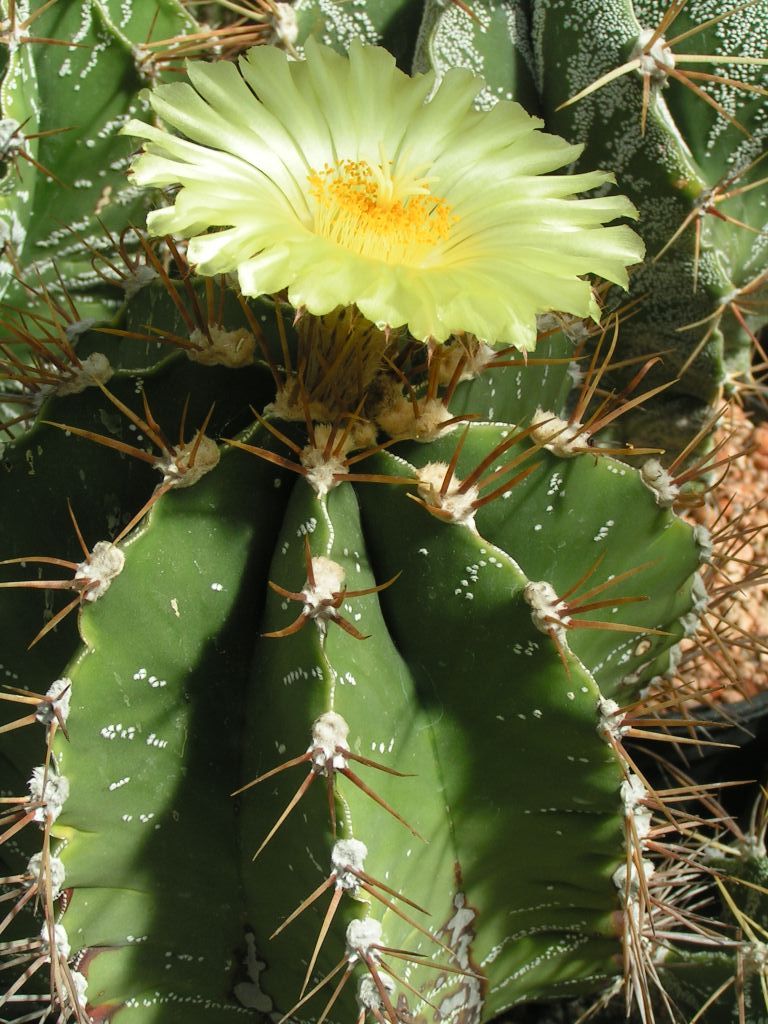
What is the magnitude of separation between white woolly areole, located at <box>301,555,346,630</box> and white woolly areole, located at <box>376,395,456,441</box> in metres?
0.13

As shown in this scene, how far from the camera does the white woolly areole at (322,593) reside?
0.70m

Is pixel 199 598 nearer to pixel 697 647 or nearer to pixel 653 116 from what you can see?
pixel 697 647

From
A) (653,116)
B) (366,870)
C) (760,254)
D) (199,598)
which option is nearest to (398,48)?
(653,116)

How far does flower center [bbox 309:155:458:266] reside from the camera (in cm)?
73

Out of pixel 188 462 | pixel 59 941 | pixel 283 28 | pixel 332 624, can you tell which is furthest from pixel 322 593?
pixel 283 28

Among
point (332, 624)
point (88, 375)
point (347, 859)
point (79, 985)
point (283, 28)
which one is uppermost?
point (283, 28)

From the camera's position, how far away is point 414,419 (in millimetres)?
789

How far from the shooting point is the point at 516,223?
2.34ft

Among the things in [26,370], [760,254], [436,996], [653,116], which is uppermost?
[653,116]

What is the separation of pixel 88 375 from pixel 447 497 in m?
0.31

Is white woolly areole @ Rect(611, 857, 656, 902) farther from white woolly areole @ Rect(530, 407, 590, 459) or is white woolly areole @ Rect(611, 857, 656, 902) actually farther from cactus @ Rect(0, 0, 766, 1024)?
white woolly areole @ Rect(530, 407, 590, 459)

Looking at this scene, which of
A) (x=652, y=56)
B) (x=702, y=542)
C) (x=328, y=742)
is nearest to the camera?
(x=328, y=742)

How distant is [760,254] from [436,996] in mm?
887

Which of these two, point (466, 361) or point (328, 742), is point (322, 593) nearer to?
point (328, 742)
